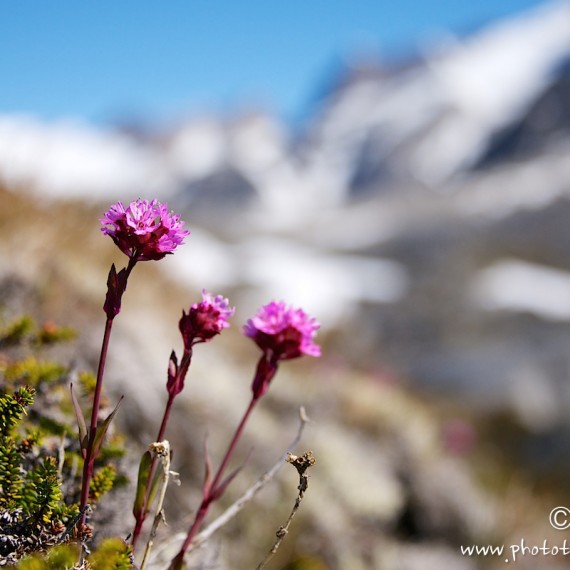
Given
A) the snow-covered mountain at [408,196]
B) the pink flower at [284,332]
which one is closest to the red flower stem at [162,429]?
the pink flower at [284,332]

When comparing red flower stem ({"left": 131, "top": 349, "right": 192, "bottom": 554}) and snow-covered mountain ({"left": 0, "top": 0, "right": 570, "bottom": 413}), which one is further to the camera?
snow-covered mountain ({"left": 0, "top": 0, "right": 570, "bottom": 413})

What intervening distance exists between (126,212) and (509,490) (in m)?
7.80

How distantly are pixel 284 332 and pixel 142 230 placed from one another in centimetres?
45

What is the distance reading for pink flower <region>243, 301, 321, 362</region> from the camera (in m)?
1.53

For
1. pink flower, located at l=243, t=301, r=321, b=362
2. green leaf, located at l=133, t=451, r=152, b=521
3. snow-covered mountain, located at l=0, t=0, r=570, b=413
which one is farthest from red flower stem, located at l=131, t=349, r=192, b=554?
snow-covered mountain, located at l=0, t=0, r=570, b=413

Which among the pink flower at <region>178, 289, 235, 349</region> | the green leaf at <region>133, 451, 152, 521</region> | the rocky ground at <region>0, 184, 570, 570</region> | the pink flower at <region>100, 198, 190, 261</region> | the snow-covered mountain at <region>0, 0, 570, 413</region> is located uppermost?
the snow-covered mountain at <region>0, 0, 570, 413</region>

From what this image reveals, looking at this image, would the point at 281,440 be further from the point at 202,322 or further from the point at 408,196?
the point at 408,196

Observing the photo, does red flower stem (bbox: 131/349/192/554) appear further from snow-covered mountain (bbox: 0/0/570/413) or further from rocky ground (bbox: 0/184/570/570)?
snow-covered mountain (bbox: 0/0/570/413)

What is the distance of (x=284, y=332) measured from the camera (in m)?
1.53

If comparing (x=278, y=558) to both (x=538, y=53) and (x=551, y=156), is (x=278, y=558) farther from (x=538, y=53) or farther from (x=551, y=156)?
(x=538, y=53)

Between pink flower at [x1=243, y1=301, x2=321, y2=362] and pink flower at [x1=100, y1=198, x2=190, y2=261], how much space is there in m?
0.31

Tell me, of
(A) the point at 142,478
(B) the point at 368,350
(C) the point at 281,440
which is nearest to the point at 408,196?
(B) the point at 368,350

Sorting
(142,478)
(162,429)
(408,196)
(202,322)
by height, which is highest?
(408,196)

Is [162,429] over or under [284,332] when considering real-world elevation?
under
